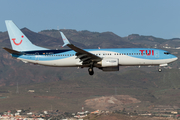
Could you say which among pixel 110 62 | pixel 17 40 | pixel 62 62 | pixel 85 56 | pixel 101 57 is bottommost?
pixel 110 62

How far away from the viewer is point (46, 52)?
228ft

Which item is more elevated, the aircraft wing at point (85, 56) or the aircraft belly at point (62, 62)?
the aircraft wing at point (85, 56)

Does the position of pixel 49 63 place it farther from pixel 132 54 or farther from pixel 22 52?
pixel 132 54

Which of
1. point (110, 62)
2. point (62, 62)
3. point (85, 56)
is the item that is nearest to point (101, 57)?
point (110, 62)

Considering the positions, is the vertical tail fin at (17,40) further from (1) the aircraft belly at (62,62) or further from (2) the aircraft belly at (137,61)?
(2) the aircraft belly at (137,61)

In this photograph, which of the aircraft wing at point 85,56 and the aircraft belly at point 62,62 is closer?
the aircraft wing at point 85,56

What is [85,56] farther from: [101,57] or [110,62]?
[110,62]

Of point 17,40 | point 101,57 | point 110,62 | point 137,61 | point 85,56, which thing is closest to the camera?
point 85,56

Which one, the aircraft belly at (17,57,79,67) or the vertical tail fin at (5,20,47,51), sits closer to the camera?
the aircraft belly at (17,57,79,67)

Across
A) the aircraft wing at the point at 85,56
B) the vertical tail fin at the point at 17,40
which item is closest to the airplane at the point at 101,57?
the aircraft wing at the point at 85,56

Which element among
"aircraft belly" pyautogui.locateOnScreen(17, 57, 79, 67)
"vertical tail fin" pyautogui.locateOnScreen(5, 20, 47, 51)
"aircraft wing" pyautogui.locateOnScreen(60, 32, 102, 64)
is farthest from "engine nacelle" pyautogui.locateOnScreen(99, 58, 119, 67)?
"vertical tail fin" pyautogui.locateOnScreen(5, 20, 47, 51)

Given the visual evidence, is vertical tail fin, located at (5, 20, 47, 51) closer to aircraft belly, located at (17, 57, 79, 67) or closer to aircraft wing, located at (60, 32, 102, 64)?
aircraft belly, located at (17, 57, 79, 67)

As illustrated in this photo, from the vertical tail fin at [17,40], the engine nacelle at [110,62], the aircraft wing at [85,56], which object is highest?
the vertical tail fin at [17,40]

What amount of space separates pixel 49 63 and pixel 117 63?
14.8 m
